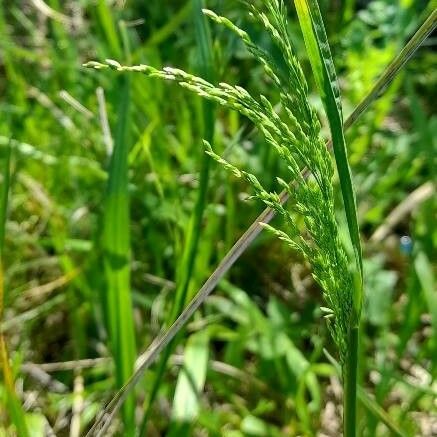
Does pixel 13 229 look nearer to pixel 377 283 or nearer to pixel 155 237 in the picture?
pixel 155 237

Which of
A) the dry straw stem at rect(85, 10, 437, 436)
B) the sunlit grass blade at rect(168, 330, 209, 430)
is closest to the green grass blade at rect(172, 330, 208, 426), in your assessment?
the sunlit grass blade at rect(168, 330, 209, 430)

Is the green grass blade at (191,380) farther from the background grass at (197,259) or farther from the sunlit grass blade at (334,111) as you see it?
the sunlit grass blade at (334,111)

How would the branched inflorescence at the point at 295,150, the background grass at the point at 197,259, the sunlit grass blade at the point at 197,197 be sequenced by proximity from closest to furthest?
the branched inflorescence at the point at 295,150, the sunlit grass blade at the point at 197,197, the background grass at the point at 197,259

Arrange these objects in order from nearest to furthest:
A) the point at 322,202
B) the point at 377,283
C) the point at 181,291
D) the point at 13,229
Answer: the point at 322,202, the point at 181,291, the point at 377,283, the point at 13,229

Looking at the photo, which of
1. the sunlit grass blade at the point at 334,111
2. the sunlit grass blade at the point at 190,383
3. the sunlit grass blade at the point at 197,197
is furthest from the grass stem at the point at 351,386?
the sunlit grass blade at the point at 190,383

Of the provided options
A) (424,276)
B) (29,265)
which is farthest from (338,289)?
(29,265)

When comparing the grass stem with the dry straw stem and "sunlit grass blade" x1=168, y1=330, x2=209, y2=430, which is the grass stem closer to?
the dry straw stem
